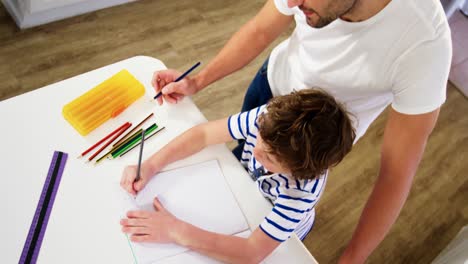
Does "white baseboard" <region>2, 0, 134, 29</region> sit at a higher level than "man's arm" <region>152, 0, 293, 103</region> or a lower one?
lower

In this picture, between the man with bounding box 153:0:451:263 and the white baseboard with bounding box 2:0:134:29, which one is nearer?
the man with bounding box 153:0:451:263

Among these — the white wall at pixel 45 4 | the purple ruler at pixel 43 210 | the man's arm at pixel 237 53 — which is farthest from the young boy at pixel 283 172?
the white wall at pixel 45 4

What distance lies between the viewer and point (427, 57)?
0.76m

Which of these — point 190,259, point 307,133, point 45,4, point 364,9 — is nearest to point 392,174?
point 307,133

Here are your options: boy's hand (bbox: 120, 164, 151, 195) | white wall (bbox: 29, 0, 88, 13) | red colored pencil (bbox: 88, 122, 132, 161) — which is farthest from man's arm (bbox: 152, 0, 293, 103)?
white wall (bbox: 29, 0, 88, 13)

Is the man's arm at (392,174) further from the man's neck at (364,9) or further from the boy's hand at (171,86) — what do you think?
the boy's hand at (171,86)

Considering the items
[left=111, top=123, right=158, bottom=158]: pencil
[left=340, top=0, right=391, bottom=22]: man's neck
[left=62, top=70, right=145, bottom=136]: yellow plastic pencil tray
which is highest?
[left=340, top=0, right=391, bottom=22]: man's neck

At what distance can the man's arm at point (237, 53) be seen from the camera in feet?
3.45

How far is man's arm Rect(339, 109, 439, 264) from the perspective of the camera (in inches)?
32.4

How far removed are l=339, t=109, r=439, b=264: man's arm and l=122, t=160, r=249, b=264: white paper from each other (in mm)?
257

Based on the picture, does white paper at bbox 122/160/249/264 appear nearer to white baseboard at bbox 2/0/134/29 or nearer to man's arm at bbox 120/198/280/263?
man's arm at bbox 120/198/280/263

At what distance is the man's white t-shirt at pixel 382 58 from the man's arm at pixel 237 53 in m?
0.06

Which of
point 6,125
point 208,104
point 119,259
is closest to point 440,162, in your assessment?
point 208,104

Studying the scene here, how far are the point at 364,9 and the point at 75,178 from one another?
68 centimetres
